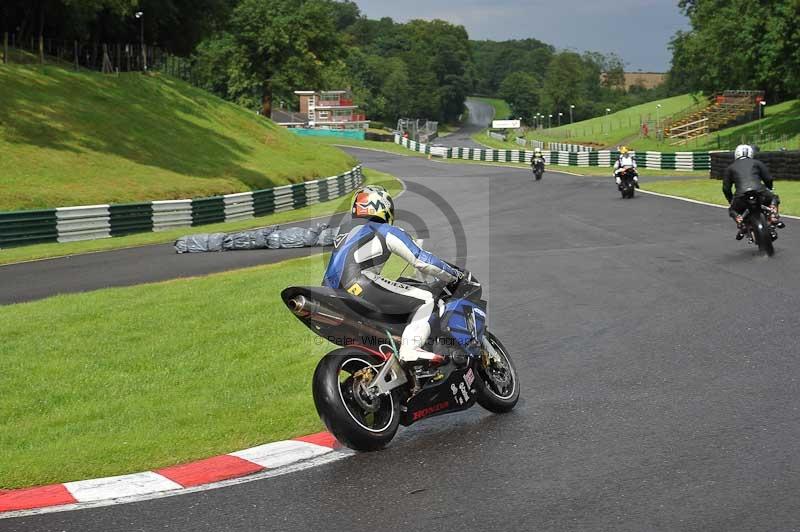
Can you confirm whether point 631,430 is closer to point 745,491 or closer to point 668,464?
point 668,464

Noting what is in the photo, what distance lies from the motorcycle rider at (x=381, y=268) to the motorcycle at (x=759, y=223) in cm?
1008

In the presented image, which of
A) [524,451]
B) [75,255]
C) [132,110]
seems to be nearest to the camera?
[524,451]

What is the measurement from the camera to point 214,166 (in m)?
43.4

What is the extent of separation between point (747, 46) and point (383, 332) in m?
60.5

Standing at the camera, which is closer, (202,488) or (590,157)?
(202,488)

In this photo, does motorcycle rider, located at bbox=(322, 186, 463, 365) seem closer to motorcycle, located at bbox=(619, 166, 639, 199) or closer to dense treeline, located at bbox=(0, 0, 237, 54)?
motorcycle, located at bbox=(619, 166, 639, 199)

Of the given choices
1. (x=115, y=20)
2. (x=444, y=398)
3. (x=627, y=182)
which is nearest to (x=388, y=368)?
(x=444, y=398)

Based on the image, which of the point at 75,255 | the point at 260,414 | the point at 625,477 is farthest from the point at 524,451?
the point at 75,255

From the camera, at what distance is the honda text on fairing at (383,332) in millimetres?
6246

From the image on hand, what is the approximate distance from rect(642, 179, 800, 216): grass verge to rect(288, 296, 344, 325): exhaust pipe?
18.5 metres

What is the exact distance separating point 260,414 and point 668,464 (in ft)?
10.5

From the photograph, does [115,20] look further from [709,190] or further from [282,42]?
[709,190]

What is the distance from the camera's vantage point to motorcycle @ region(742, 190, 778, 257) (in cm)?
1531

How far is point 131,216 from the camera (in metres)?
28.2
